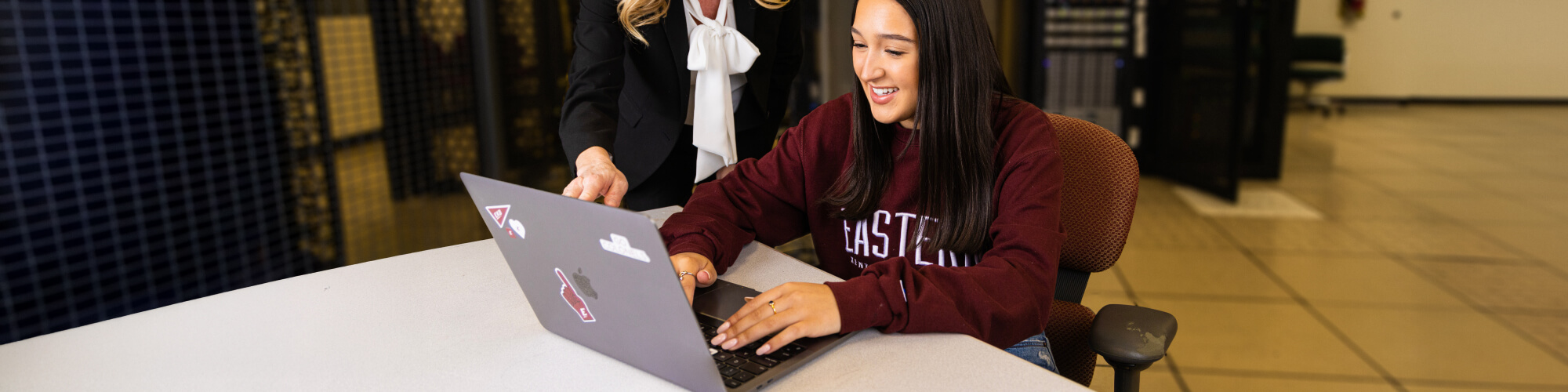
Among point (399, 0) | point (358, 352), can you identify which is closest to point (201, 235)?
point (399, 0)

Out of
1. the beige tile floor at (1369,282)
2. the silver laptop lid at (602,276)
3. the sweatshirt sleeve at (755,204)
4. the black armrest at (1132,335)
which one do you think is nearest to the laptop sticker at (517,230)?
the silver laptop lid at (602,276)

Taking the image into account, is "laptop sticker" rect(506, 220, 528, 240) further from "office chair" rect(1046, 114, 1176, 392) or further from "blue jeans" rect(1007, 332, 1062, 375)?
"office chair" rect(1046, 114, 1176, 392)

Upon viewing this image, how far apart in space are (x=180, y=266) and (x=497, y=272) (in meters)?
1.68

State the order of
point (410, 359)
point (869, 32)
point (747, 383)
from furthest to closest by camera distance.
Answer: point (869, 32), point (410, 359), point (747, 383)

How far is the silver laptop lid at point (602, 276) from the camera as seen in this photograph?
0.68 m

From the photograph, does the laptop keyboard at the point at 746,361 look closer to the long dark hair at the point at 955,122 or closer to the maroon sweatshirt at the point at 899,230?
the maroon sweatshirt at the point at 899,230

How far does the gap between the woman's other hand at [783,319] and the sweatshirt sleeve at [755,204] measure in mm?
280

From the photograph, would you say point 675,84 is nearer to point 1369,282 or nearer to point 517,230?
point 517,230

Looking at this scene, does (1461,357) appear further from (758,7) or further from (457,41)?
(457,41)

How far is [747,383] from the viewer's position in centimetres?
78

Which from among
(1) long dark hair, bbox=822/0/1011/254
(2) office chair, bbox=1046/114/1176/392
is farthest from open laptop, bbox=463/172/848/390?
(2) office chair, bbox=1046/114/1176/392

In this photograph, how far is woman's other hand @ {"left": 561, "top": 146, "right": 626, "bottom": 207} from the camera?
1.09m

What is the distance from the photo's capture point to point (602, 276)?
74cm

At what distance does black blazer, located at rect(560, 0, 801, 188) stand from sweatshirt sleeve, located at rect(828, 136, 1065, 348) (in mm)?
575
